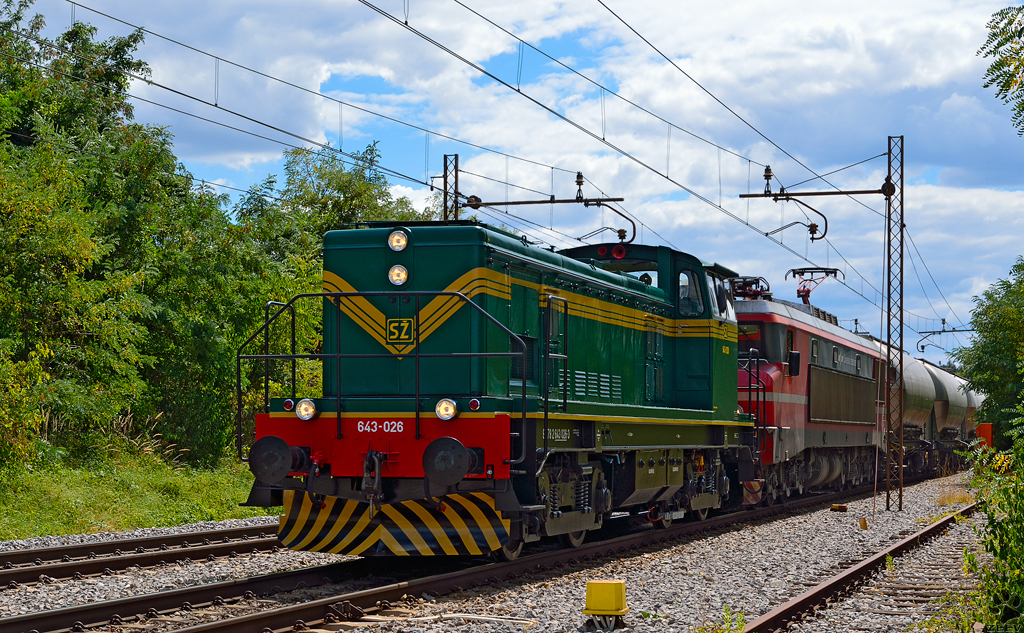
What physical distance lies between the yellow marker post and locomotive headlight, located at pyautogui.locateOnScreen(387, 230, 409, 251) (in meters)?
Answer: 3.64

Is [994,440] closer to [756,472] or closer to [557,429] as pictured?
[756,472]

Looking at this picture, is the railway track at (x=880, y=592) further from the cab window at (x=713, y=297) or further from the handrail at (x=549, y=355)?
the cab window at (x=713, y=297)

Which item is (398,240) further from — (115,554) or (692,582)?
(115,554)

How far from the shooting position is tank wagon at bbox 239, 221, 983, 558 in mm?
8242

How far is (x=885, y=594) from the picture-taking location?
330 inches

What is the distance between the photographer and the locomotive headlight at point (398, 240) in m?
9.00

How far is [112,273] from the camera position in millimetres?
16844

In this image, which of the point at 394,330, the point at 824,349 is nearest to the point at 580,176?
the point at 824,349

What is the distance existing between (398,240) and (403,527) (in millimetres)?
2505

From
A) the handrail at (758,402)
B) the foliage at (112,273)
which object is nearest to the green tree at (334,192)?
the foliage at (112,273)

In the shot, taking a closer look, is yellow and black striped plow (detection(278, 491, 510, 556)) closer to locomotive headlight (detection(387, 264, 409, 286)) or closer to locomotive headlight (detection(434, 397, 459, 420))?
locomotive headlight (detection(434, 397, 459, 420))

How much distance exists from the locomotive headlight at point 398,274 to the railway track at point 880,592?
4.16 m

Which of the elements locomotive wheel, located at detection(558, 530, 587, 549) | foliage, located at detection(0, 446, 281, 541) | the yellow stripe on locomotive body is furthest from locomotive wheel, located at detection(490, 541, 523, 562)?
foliage, located at detection(0, 446, 281, 541)

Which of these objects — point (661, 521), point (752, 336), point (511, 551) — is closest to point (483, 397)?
point (511, 551)
